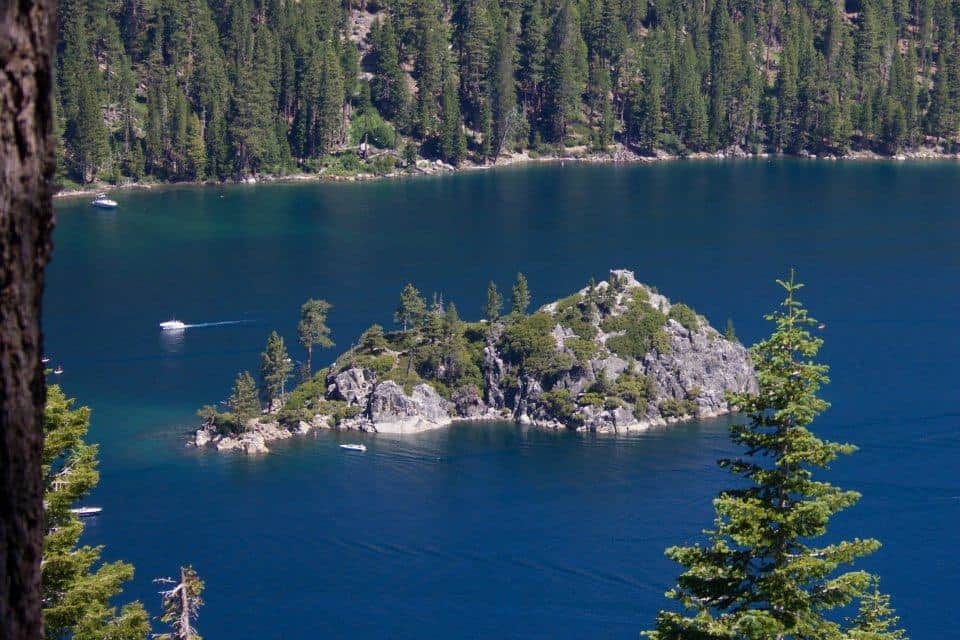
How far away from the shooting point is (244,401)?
8188cm

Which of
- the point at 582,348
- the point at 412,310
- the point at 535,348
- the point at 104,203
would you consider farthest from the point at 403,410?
the point at 104,203

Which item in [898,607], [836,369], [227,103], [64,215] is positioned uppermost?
[227,103]

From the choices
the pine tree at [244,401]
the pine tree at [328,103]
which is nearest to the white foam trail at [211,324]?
the pine tree at [244,401]

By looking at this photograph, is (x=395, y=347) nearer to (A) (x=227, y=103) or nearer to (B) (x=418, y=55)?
(A) (x=227, y=103)

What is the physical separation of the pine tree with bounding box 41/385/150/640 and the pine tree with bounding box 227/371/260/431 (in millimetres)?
58495

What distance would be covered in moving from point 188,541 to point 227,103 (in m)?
124

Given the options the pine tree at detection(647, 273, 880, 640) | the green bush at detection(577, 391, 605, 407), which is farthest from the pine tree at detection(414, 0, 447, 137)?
the pine tree at detection(647, 273, 880, 640)

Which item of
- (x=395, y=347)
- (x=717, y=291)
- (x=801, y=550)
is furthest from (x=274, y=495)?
(x=801, y=550)

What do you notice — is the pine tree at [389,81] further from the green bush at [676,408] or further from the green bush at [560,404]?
the green bush at [676,408]

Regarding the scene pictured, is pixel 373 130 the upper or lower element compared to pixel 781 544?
upper

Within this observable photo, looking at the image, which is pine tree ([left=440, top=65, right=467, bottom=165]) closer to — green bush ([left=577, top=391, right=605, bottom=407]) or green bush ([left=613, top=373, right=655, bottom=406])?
green bush ([left=613, top=373, right=655, bottom=406])

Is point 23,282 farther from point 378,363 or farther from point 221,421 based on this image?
point 378,363

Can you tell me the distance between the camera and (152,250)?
443 ft

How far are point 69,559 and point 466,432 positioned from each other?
2558 inches
